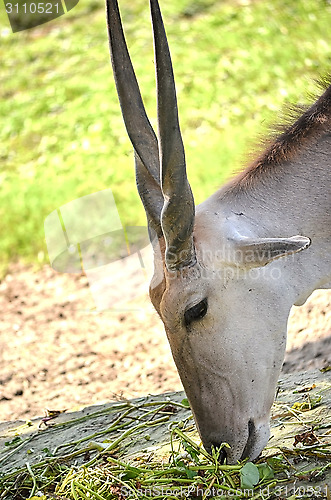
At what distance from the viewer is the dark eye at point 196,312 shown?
3.11m

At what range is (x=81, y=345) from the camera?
6172 mm

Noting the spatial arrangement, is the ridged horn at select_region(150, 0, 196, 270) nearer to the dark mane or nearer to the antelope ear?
the antelope ear

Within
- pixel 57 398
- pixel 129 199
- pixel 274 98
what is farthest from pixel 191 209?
pixel 274 98

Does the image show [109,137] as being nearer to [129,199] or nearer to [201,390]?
[129,199]

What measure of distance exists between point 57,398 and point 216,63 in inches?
275

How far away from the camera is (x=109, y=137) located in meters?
10.2

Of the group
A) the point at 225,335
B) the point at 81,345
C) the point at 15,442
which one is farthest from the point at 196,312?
the point at 81,345

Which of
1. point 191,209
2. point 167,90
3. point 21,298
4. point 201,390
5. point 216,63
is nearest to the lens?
point 167,90

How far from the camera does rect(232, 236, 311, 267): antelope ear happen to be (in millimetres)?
3008

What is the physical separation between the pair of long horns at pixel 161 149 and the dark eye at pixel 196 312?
0.19 m

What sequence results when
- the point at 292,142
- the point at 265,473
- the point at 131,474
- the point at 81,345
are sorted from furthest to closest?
the point at 81,345
the point at 292,142
the point at 131,474
the point at 265,473

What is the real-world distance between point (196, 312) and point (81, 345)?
10.6 feet

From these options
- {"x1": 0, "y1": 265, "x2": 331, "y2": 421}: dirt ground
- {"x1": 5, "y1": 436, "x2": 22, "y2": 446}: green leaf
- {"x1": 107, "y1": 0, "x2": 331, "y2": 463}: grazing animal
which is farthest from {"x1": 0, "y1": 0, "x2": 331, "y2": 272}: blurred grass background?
{"x1": 107, "y1": 0, "x2": 331, "y2": 463}: grazing animal

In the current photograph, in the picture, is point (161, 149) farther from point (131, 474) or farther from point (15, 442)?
point (15, 442)
